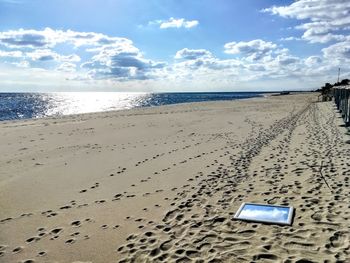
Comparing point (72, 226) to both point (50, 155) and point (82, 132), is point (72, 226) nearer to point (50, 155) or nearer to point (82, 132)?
point (50, 155)

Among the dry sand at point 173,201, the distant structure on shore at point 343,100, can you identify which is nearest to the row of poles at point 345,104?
the distant structure on shore at point 343,100

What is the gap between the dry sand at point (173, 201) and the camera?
6.13 metres

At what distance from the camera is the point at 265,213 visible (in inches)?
294

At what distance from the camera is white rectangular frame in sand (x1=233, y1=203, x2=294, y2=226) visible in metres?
7.06

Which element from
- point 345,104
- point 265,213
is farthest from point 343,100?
point 265,213

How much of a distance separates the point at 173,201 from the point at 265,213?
2459 millimetres

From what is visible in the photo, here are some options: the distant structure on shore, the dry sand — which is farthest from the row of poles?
the dry sand

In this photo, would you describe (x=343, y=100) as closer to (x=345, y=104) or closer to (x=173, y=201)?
(x=345, y=104)

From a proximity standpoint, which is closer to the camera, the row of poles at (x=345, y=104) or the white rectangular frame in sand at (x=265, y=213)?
the white rectangular frame in sand at (x=265, y=213)

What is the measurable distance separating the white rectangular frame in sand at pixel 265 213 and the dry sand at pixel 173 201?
0.67 ft

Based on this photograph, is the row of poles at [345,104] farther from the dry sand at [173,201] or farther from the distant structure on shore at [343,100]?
the dry sand at [173,201]

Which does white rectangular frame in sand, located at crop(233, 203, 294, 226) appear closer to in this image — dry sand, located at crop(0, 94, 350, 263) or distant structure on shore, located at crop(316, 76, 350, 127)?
dry sand, located at crop(0, 94, 350, 263)

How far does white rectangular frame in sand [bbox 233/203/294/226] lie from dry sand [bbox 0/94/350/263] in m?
0.20

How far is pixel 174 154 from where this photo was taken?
1491 cm
